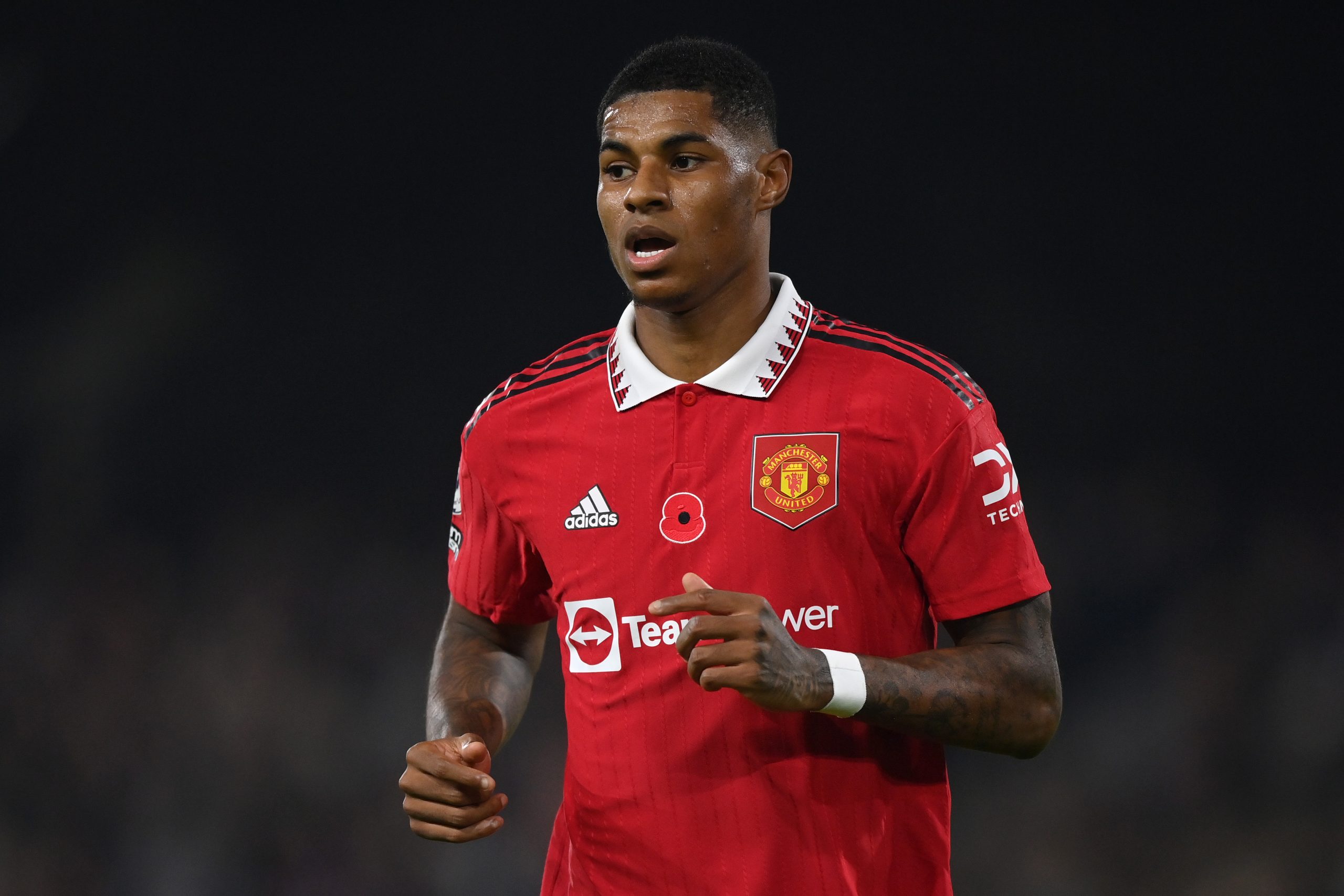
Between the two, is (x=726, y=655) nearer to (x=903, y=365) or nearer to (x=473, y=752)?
(x=473, y=752)

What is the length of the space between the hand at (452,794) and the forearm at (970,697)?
38cm

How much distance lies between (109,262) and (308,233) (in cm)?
49

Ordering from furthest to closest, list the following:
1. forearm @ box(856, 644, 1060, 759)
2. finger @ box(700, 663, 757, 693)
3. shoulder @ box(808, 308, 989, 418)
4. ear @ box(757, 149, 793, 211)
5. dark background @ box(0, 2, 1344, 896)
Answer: dark background @ box(0, 2, 1344, 896) → ear @ box(757, 149, 793, 211) → shoulder @ box(808, 308, 989, 418) → forearm @ box(856, 644, 1060, 759) → finger @ box(700, 663, 757, 693)

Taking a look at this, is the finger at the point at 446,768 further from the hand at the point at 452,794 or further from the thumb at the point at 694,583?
the thumb at the point at 694,583

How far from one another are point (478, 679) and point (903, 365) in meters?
0.66

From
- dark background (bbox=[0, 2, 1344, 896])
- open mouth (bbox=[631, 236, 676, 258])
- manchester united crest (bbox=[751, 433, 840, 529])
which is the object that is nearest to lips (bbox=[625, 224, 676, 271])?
open mouth (bbox=[631, 236, 676, 258])

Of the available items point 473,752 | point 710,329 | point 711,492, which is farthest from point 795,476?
point 473,752

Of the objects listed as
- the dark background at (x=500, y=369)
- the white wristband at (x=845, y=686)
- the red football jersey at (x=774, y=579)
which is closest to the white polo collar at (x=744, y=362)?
the red football jersey at (x=774, y=579)

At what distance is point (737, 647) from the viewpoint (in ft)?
3.57

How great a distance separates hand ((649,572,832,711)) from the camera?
1.08m

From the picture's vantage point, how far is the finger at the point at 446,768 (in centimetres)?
122

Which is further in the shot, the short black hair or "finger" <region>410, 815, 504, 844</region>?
the short black hair

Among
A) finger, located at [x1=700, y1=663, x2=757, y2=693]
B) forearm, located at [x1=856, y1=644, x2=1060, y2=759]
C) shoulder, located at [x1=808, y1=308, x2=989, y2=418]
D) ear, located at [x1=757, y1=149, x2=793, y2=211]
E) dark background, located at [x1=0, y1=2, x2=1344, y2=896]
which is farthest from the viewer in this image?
dark background, located at [x1=0, y1=2, x2=1344, y2=896]

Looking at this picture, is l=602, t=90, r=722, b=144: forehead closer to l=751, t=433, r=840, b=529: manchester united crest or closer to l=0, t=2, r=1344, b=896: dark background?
l=751, t=433, r=840, b=529: manchester united crest
